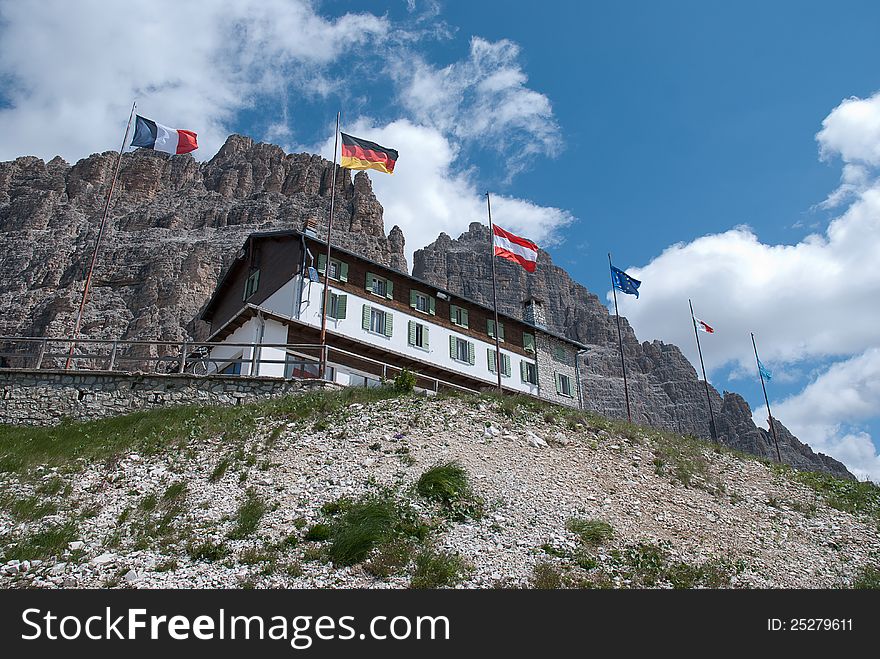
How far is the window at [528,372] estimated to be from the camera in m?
43.6

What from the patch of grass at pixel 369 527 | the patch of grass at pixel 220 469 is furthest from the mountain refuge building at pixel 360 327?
the patch of grass at pixel 369 527

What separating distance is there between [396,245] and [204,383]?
121m

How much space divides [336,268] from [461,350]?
10.0m

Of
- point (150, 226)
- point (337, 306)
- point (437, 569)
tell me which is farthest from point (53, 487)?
point (150, 226)

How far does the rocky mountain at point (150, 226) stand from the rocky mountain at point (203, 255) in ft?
0.94

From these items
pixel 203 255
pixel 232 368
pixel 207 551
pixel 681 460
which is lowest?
pixel 207 551

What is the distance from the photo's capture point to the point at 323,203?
142500mm

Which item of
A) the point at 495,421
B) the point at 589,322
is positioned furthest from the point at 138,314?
the point at 589,322

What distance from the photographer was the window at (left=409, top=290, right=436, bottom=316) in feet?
125

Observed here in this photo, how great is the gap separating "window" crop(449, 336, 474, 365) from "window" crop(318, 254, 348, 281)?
27.5 ft

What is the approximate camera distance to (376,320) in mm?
35719

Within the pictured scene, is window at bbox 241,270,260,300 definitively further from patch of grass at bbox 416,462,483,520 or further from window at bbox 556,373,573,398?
patch of grass at bbox 416,462,483,520

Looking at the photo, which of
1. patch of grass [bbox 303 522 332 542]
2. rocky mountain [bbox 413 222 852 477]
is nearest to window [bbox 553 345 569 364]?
patch of grass [bbox 303 522 332 542]

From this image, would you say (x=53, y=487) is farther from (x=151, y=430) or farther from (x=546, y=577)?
(x=546, y=577)
